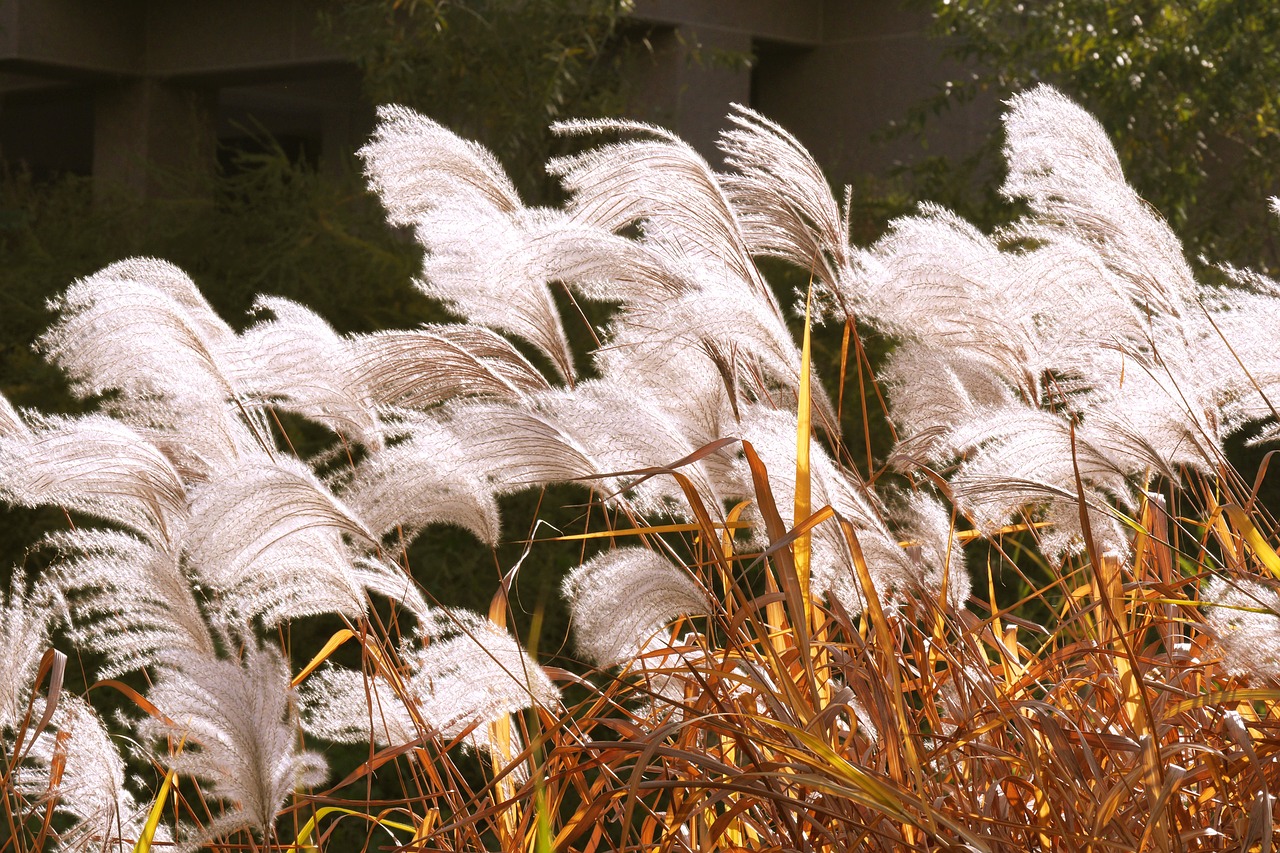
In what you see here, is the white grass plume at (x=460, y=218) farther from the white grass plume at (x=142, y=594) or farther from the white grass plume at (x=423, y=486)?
the white grass plume at (x=142, y=594)

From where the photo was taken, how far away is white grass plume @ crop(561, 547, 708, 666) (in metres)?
1.79

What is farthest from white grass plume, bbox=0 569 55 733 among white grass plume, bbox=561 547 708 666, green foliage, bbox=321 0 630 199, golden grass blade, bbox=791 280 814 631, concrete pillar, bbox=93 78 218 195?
concrete pillar, bbox=93 78 218 195

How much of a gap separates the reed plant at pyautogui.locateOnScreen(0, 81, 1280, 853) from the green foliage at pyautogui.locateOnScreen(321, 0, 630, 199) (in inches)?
224

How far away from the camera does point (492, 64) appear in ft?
26.9

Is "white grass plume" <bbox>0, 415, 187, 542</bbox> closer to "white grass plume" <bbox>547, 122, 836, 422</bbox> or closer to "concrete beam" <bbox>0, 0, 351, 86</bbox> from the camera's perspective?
"white grass plume" <bbox>547, 122, 836, 422</bbox>

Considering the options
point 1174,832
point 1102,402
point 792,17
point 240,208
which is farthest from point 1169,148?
point 1174,832

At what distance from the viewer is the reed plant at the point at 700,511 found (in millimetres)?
1797

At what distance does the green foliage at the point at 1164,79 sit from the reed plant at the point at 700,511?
19.5 ft

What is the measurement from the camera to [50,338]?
7.70ft

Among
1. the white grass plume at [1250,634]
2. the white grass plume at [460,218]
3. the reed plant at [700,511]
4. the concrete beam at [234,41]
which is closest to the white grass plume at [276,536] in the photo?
the reed plant at [700,511]

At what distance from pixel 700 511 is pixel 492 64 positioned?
6.80 meters

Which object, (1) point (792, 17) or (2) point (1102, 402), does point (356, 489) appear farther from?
(1) point (792, 17)

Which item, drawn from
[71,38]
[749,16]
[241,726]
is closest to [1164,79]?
[749,16]

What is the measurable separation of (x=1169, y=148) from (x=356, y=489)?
7.53 meters
